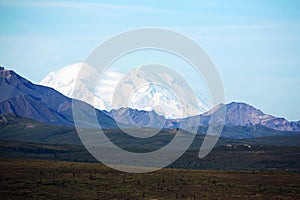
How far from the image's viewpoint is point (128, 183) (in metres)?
106

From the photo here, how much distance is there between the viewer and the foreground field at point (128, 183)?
94.4 meters

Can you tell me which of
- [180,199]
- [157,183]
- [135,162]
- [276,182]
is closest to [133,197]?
[180,199]

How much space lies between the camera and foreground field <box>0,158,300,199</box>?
310 ft

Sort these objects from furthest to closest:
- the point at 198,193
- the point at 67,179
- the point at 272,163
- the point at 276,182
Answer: the point at 272,163 → the point at 276,182 → the point at 67,179 → the point at 198,193

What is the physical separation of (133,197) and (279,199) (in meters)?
24.3

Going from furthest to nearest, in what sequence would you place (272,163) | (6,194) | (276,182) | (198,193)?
(272,163)
(276,182)
(198,193)
(6,194)

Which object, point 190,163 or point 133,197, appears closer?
point 133,197

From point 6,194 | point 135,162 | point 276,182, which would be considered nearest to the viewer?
point 6,194

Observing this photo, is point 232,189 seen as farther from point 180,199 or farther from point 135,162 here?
point 135,162

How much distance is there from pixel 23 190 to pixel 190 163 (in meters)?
101

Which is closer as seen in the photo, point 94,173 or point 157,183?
point 157,183

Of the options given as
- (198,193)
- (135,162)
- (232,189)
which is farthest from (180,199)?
(135,162)

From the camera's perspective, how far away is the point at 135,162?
180875 mm

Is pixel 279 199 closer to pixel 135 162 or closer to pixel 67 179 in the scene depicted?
pixel 67 179
